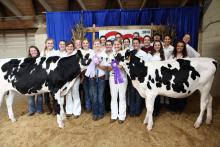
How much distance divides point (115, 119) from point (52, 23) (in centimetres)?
551

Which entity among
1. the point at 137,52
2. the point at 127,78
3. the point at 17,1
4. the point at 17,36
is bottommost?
the point at 127,78

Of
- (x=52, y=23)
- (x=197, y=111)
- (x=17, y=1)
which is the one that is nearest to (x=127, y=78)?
(x=197, y=111)

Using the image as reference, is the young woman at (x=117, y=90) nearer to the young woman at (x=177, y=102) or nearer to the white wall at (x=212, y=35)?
the young woman at (x=177, y=102)

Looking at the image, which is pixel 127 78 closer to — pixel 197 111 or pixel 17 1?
pixel 197 111

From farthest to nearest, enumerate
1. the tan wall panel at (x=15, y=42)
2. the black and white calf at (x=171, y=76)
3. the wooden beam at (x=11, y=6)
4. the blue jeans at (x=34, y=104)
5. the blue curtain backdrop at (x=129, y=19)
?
1. the tan wall panel at (x=15, y=42)
2. the wooden beam at (x=11, y=6)
3. the blue curtain backdrop at (x=129, y=19)
4. the blue jeans at (x=34, y=104)
5. the black and white calf at (x=171, y=76)

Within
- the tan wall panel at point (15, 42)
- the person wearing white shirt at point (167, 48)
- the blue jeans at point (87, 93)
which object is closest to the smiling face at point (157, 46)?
the person wearing white shirt at point (167, 48)

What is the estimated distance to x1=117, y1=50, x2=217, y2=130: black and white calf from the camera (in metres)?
4.32

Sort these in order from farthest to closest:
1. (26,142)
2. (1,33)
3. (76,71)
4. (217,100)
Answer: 1. (1,33)
2. (217,100)
3. (76,71)
4. (26,142)

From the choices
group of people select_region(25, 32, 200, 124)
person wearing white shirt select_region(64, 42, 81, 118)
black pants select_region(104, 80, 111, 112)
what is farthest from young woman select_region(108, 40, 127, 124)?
person wearing white shirt select_region(64, 42, 81, 118)

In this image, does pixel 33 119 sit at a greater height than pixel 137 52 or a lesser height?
lesser

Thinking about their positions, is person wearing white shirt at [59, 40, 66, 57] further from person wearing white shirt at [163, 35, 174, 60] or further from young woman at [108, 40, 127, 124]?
person wearing white shirt at [163, 35, 174, 60]

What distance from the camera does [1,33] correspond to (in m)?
11.5

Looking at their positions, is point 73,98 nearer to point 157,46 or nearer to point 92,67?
point 92,67

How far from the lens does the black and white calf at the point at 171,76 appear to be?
4324 mm
